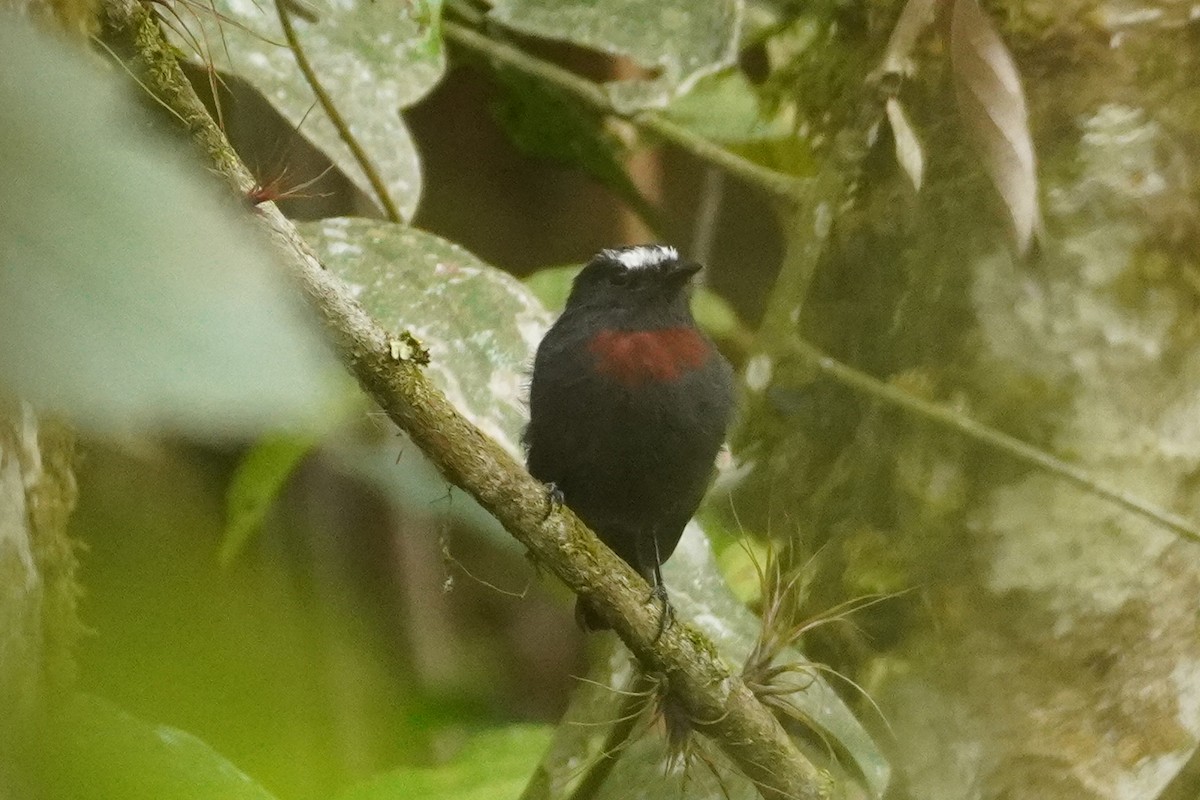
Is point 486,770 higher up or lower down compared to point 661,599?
lower down

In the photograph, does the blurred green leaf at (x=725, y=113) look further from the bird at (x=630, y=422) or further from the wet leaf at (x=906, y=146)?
the bird at (x=630, y=422)

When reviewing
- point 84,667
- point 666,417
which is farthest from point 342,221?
point 84,667

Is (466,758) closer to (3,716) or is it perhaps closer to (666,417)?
(666,417)

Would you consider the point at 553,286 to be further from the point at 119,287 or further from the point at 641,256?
the point at 119,287

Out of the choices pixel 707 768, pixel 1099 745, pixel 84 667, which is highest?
pixel 84 667

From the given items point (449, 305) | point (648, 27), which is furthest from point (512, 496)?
point (648, 27)

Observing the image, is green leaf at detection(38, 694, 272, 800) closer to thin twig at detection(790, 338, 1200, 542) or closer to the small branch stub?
the small branch stub
